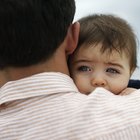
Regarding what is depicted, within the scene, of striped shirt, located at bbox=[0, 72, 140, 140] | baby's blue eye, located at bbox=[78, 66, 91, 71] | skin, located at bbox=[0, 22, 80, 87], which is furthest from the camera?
baby's blue eye, located at bbox=[78, 66, 91, 71]

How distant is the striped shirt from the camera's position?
58.6 inches

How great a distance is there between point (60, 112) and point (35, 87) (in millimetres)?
134

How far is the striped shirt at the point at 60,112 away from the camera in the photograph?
1.49 metres

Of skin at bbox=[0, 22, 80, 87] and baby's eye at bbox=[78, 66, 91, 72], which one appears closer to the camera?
skin at bbox=[0, 22, 80, 87]

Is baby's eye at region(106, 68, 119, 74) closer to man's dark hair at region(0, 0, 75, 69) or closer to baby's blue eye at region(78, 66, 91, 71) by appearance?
baby's blue eye at region(78, 66, 91, 71)

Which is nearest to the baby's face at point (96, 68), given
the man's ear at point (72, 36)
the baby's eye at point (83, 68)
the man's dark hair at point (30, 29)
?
the baby's eye at point (83, 68)

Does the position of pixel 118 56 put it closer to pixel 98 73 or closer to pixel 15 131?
pixel 98 73

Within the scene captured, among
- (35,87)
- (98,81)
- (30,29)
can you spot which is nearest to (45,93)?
(35,87)

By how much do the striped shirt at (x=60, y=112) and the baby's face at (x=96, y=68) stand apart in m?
0.50

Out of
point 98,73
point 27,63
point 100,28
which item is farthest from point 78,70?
point 27,63

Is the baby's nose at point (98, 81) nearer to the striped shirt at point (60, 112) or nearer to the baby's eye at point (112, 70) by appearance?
the baby's eye at point (112, 70)

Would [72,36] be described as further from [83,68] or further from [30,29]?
[83,68]

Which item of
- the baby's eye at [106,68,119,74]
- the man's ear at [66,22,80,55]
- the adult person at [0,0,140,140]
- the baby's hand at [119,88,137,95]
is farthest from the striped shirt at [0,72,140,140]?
the baby's eye at [106,68,119,74]

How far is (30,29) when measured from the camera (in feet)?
5.09
